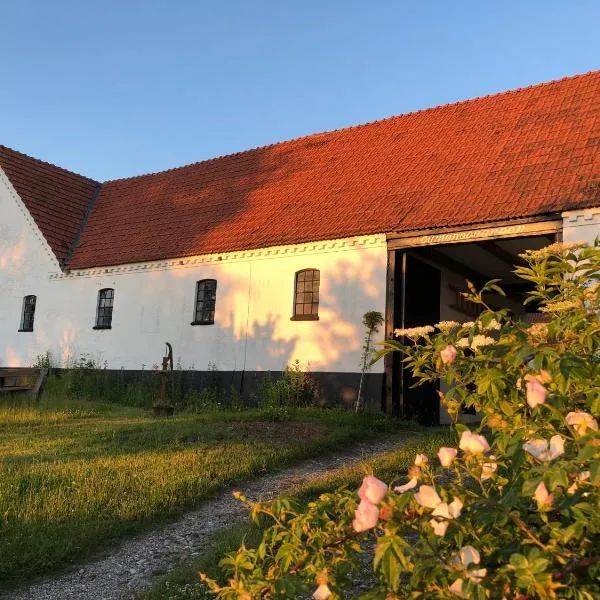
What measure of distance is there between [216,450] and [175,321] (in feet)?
28.0

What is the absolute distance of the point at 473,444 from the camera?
1897 mm

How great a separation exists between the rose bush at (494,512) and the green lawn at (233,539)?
0.92ft

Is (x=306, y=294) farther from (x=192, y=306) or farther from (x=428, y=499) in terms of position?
(x=428, y=499)

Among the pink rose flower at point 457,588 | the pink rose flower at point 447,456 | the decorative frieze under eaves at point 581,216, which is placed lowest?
the pink rose flower at point 457,588

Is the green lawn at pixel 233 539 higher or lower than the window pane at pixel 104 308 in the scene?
lower

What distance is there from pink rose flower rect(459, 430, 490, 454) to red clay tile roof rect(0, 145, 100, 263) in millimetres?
18734

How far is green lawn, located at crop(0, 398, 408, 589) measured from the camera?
5.21 meters

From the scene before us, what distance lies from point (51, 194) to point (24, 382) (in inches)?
342

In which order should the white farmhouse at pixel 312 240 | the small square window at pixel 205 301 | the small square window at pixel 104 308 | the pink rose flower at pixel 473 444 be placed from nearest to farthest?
1. the pink rose flower at pixel 473 444
2. the white farmhouse at pixel 312 240
3. the small square window at pixel 205 301
4. the small square window at pixel 104 308

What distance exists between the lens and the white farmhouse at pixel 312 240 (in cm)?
1235

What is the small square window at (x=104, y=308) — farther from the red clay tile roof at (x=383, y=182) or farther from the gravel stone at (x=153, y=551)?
the gravel stone at (x=153, y=551)

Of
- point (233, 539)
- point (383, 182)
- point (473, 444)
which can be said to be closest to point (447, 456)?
point (473, 444)

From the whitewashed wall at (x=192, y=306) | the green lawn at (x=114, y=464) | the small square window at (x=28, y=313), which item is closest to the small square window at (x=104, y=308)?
the whitewashed wall at (x=192, y=306)

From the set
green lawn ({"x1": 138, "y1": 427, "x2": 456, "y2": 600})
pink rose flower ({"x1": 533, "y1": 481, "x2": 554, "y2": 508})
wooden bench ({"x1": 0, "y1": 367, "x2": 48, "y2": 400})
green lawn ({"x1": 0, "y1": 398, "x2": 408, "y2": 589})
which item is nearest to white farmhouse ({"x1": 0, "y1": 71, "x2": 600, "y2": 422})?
wooden bench ({"x1": 0, "y1": 367, "x2": 48, "y2": 400})
